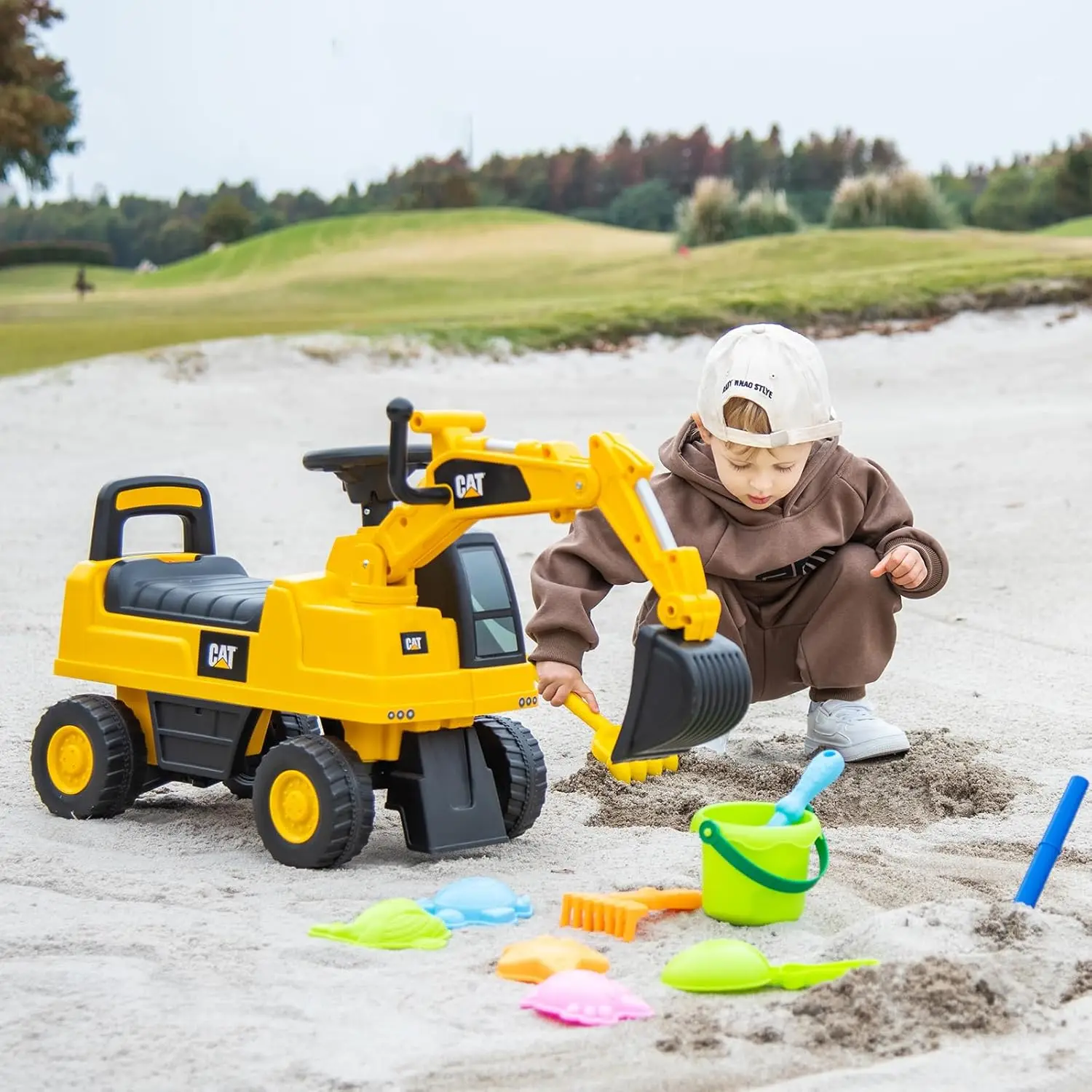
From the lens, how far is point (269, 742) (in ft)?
9.86

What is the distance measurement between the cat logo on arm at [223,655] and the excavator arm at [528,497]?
314 mm

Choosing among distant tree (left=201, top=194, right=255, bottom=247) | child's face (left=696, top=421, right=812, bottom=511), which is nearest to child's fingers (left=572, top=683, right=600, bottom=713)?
child's face (left=696, top=421, right=812, bottom=511)

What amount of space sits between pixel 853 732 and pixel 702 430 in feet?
2.33

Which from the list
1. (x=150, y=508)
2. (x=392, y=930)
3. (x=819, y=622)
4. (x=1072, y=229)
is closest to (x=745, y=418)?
(x=819, y=622)

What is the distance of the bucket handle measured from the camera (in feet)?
7.35

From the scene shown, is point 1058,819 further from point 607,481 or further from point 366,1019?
point 366,1019

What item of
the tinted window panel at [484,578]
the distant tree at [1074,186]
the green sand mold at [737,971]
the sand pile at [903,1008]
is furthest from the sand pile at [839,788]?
the distant tree at [1074,186]

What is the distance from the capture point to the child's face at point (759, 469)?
3.10 meters

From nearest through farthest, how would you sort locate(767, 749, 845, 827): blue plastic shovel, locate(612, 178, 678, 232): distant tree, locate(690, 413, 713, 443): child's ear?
locate(767, 749, 845, 827): blue plastic shovel → locate(690, 413, 713, 443): child's ear → locate(612, 178, 678, 232): distant tree

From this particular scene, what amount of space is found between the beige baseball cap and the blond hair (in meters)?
0.01

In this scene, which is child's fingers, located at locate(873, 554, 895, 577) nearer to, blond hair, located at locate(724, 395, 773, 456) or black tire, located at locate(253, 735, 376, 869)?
blond hair, located at locate(724, 395, 773, 456)

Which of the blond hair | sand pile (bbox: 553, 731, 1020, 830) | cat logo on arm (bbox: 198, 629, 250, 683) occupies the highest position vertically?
the blond hair

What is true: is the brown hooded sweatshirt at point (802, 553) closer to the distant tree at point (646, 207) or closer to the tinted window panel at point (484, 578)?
the tinted window panel at point (484, 578)

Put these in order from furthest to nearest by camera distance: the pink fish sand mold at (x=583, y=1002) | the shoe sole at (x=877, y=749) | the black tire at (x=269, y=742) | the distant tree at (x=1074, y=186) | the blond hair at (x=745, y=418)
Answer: the distant tree at (x=1074, y=186)
the shoe sole at (x=877, y=749)
the blond hair at (x=745, y=418)
the black tire at (x=269, y=742)
the pink fish sand mold at (x=583, y=1002)
